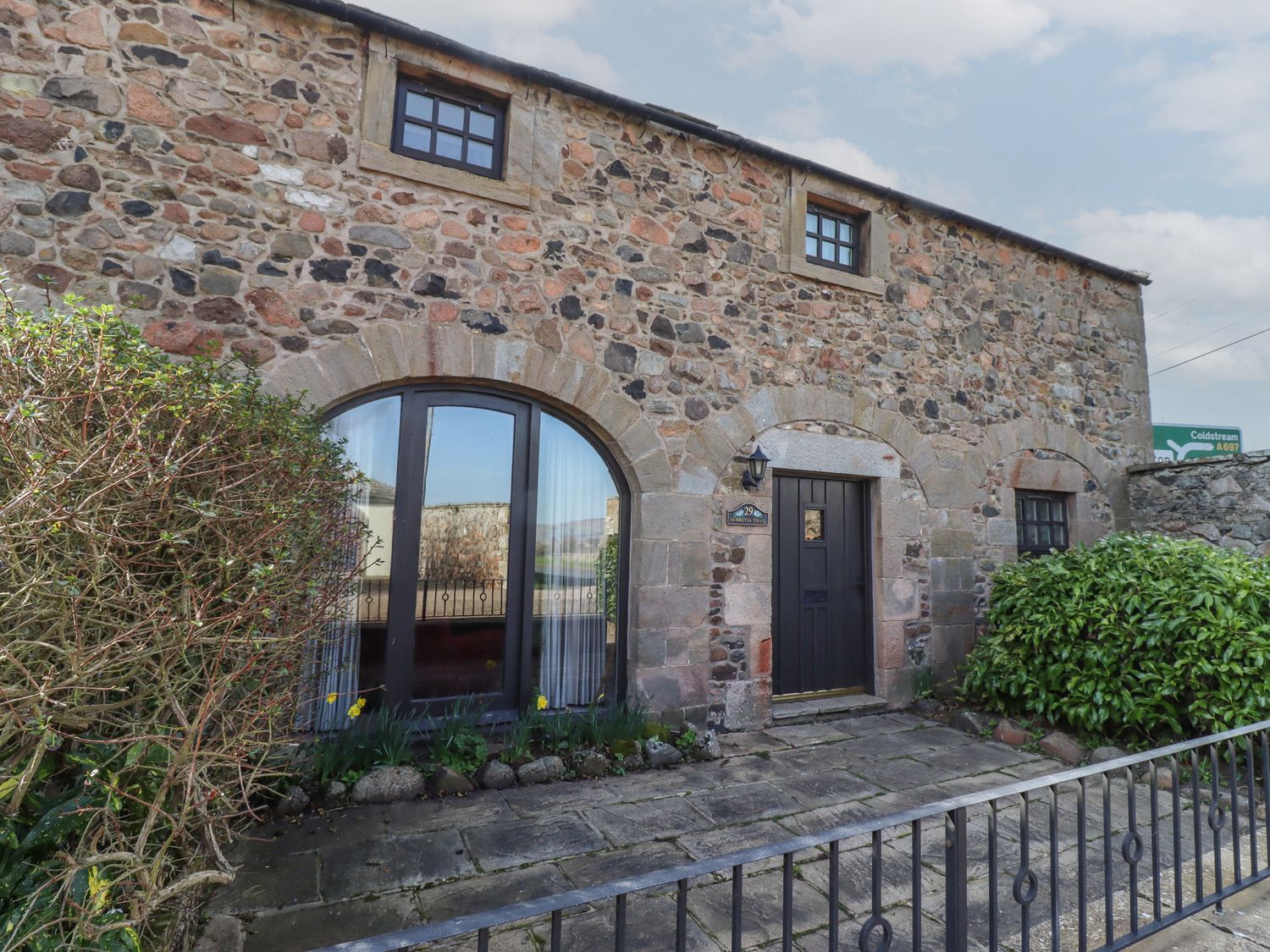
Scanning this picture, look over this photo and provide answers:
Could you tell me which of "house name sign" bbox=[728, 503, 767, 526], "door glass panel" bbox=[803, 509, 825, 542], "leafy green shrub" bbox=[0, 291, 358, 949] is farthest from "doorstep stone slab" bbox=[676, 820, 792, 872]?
"door glass panel" bbox=[803, 509, 825, 542]

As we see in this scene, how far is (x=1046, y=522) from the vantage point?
6.73 m

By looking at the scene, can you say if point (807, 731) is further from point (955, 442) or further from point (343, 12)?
point (343, 12)

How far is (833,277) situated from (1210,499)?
4.76m

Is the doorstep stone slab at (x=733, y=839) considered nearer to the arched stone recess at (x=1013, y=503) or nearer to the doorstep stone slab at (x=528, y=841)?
the doorstep stone slab at (x=528, y=841)

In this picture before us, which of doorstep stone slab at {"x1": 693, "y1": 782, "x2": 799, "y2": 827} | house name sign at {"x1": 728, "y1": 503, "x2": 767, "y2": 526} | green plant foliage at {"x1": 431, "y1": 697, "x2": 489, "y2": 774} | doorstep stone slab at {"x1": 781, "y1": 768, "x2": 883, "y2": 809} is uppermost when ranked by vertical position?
house name sign at {"x1": 728, "y1": 503, "x2": 767, "y2": 526}

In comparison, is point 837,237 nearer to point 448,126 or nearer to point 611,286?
point 611,286

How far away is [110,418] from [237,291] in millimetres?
2227

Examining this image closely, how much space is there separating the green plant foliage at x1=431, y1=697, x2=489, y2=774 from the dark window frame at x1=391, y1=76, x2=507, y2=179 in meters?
3.59

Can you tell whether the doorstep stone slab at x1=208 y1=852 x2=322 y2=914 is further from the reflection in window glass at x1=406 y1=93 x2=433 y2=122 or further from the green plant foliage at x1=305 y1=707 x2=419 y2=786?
the reflection in window glass at x1=406 y1=93 x2=433 y2=122

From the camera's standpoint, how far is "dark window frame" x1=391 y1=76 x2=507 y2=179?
4195 millimetres

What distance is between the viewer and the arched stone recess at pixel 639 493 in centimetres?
408

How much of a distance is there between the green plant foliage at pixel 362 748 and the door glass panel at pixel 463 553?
284 millimetres

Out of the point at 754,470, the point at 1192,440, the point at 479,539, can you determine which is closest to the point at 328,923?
the point at 479,539

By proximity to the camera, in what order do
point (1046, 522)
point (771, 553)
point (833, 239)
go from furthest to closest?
point (1046, 522), point (833, 239), point (771, 553)
